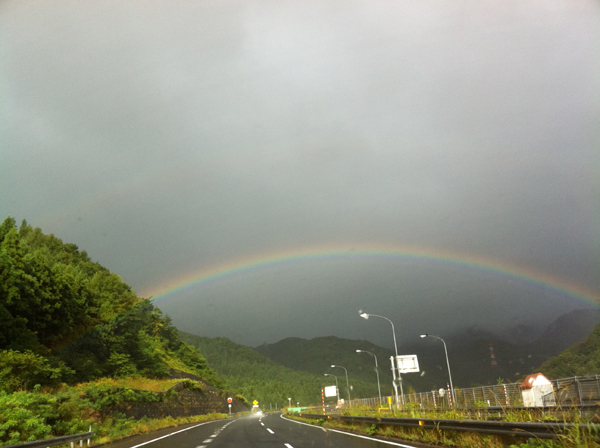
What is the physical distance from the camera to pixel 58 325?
108 ft

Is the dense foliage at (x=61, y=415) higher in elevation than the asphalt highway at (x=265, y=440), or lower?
higher

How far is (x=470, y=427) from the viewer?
9820 mm

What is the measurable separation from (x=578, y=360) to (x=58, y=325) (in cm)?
12536

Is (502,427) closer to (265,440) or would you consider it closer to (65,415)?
(265,440)

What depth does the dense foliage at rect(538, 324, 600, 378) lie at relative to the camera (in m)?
106

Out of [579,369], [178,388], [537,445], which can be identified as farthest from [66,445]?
[579,369]

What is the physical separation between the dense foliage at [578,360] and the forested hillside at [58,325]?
338 ft

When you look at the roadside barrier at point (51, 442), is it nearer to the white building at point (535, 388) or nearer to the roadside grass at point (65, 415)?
the roadside grass at point (65, 415)

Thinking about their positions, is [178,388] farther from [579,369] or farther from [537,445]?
[579,369]

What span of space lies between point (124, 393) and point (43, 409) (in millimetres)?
12017

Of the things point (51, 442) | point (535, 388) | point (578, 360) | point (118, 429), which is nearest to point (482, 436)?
point (51, 442)

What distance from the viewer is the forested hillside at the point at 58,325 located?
77.9 ft

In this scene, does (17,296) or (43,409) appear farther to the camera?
(17,296)

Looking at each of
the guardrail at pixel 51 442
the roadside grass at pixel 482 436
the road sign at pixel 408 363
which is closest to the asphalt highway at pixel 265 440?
the roadside grass at pixel 482 436
